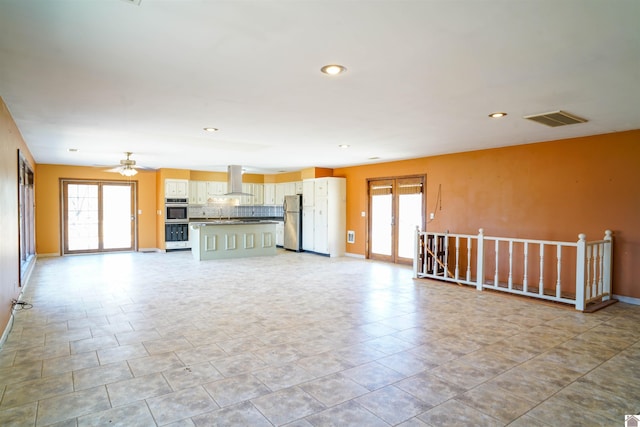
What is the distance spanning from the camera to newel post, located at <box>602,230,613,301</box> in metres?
5.11

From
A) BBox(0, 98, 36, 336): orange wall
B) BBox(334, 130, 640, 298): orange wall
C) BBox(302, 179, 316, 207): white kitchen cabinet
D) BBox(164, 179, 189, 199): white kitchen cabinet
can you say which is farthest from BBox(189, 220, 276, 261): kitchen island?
BBox(334, 130, 640, 298): orange wall

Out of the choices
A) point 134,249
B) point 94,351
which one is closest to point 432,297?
point 94,351

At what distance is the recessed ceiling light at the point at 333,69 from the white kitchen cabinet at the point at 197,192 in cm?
899

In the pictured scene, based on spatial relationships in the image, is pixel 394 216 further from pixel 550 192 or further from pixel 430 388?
pixel 430 388

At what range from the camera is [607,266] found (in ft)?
16.9

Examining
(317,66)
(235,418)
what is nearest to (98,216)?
(317,66)

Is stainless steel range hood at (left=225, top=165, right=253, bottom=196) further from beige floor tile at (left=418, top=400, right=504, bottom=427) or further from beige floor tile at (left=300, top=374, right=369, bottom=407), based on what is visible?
beige floor tile at (left=418, top=400, right=504, bottom=427)

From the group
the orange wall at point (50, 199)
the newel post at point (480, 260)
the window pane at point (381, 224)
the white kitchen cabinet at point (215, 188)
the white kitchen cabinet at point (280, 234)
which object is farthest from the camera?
the white kitchen cabinet at point (280, 234)

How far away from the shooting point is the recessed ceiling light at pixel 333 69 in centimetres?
283

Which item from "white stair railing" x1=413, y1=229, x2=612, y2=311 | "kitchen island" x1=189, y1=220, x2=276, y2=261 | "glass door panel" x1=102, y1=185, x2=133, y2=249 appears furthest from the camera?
"glass door panel" x1=102, y1=185, x2=133, y2=249

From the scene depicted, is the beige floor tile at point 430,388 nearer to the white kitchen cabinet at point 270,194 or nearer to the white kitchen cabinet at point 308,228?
the white kitchen cabinet at point 308,228

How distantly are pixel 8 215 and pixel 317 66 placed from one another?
12.8 ft

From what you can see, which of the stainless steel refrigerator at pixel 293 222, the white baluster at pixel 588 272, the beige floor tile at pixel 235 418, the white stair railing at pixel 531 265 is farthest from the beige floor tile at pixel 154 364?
the stainless steel refrigerator at pixel 293 222

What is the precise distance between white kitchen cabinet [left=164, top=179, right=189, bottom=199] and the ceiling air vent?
352 inches
